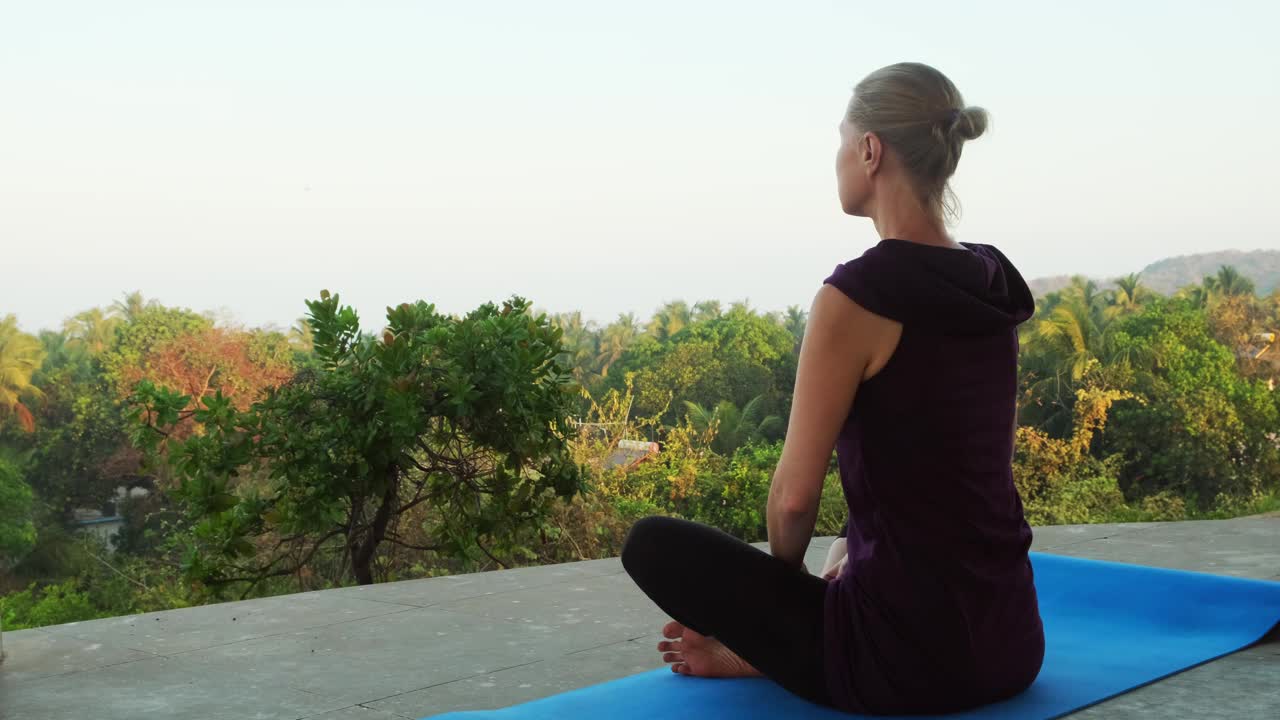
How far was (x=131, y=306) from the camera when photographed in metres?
31.1

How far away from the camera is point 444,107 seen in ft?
155

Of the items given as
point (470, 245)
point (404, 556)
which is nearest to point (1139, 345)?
point (404, 556)

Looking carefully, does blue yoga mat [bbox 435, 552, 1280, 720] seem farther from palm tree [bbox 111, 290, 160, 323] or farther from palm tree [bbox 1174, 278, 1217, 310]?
palm tree [bbox 111, 290, 160, 323]

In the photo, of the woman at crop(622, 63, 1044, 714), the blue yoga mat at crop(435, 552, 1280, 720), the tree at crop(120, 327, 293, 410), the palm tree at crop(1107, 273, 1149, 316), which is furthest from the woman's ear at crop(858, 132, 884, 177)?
the palm tree at crop(1107, 273, 1149, 316)

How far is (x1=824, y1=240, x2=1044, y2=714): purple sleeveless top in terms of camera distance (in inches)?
62.8

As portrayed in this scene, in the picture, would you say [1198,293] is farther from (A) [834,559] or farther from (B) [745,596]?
(B) [745,596]

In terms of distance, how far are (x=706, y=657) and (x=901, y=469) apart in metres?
0.60

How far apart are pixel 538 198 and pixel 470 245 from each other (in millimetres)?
3761

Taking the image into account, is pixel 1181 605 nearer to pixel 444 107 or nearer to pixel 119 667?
pixel 119 667

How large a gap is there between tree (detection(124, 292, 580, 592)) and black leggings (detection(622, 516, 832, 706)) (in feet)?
8.53

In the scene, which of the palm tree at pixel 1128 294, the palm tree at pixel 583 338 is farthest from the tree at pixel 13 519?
the palm tree at pixel 1128 294

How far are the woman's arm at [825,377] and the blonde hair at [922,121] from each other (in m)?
0.23

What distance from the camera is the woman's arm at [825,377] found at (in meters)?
1.57

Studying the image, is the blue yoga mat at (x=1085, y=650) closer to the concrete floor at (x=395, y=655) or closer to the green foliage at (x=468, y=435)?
the concrete floor at (x=395, y=655)
